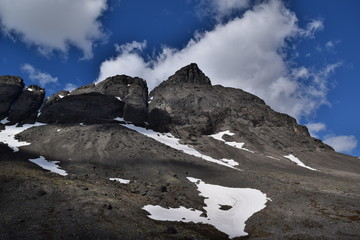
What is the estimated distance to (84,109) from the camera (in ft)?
509

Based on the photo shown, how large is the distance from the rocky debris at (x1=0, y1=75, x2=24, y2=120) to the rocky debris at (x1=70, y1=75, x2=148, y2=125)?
3233cm

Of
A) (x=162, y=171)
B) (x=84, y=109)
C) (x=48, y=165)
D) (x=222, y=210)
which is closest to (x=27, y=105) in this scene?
(x=84, y=109)

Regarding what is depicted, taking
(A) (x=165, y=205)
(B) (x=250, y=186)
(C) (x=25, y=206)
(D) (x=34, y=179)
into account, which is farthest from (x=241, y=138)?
(C) (x=25, y=206)

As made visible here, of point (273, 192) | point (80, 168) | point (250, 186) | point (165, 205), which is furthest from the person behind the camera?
point (80, 168)

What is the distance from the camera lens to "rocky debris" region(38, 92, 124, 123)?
147250 mm

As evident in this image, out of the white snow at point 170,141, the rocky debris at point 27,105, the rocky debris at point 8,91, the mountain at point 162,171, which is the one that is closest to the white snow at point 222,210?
the mountain at point 162,171

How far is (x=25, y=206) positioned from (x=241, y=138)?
11878cm

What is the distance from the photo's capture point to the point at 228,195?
74625 millimetres

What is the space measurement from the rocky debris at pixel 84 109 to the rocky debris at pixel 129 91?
5.95m

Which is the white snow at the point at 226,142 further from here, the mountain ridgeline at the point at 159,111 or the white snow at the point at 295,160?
the white snow at the point at 295,160

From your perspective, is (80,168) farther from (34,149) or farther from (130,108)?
(130,108)

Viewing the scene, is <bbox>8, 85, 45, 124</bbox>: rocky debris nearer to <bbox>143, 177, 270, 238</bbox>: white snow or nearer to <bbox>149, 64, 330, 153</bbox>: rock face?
<bbox>149, 64, 330, 153</bbox>: rock face

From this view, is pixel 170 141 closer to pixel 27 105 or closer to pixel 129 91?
pixel 129 91

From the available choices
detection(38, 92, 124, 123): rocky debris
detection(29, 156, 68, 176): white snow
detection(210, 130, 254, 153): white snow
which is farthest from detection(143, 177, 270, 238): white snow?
detection(38, 92, 124, 123): rocky debris
